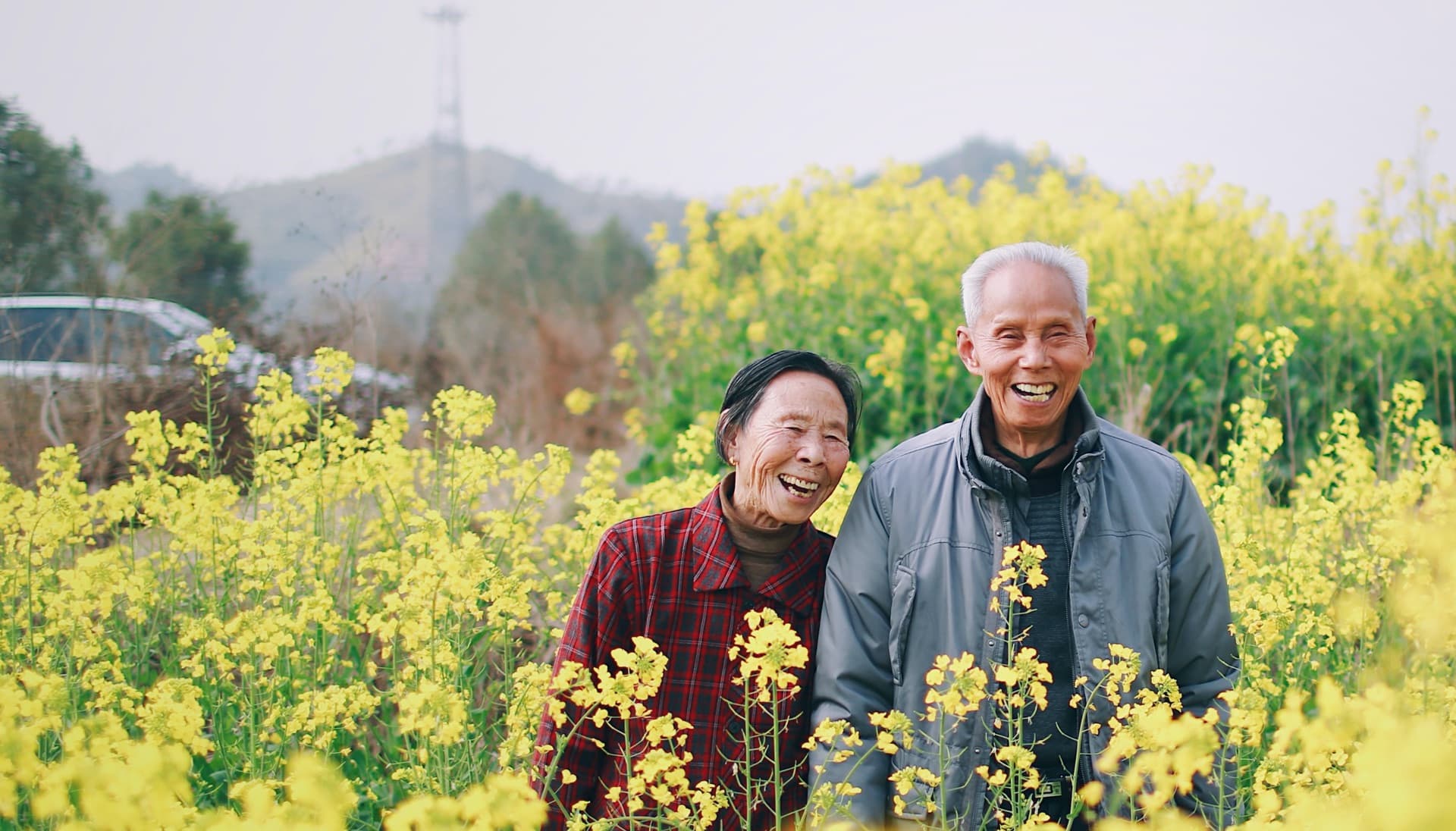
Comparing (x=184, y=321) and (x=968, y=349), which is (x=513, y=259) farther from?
(x=968, y=349)

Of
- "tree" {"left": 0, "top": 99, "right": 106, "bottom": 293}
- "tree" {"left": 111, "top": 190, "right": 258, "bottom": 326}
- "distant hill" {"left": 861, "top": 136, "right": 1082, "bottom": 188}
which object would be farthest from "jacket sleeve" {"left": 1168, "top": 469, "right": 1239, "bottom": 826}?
"distant hill" {"left": 861, "top": 136, "right": 1082, "bottom": 188}

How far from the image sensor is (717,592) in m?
2.86

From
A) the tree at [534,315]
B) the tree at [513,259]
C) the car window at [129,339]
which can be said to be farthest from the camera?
the tree at [513,259]

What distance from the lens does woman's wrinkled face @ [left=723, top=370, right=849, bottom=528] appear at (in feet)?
9.23

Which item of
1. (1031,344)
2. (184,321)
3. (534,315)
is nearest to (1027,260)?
(1031,344)

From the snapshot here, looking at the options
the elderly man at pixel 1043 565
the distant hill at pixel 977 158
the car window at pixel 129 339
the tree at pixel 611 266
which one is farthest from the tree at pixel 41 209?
the distant hill at pixel 977 158

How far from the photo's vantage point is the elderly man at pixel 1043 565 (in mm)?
2713

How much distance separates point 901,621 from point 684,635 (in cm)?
51

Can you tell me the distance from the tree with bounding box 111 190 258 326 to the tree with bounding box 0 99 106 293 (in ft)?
0.81

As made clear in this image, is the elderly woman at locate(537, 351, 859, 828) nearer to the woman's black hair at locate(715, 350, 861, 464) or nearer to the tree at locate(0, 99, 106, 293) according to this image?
the woman's black hair at locate(715, 350, 861, 464)

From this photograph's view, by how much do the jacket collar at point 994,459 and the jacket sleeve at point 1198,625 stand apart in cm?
27

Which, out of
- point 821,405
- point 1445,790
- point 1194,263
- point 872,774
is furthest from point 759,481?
point 1194,263

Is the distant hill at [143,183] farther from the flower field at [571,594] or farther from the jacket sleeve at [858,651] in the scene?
the jacket sleeve at [858,651]

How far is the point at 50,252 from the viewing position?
26.2ft
